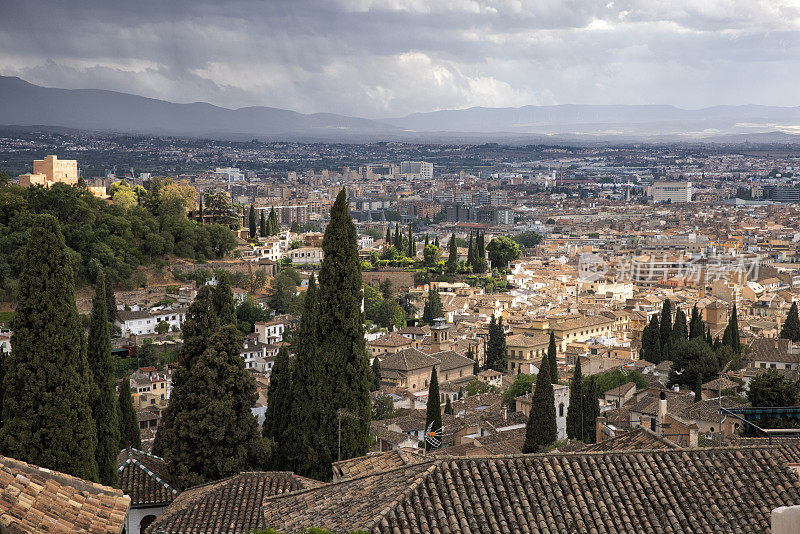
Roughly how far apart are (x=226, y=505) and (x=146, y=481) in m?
1.97

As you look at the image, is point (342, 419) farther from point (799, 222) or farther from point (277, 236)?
point (799, 222)

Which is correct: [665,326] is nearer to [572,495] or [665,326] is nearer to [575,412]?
[575,412]

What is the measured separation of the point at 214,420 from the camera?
886cm

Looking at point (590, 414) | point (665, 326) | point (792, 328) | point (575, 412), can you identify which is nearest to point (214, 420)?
point (575, 412)

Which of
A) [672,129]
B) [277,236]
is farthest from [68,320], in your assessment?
[672,129]

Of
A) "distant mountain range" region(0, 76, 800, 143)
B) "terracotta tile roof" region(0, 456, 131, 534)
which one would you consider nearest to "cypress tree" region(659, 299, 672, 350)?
"terracotta tile roof" region(0, 456, 131, 534)

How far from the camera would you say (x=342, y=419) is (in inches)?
375

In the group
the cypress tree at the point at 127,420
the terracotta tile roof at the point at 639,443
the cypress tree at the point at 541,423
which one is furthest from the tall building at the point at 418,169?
the terracotta tile roof at the point at 639,443

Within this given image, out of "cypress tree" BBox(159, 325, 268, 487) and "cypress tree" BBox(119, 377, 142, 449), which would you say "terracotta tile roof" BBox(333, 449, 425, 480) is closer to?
"cypress tree" BBox(159, 325, 268, 487)

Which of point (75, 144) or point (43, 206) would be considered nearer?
point (43, 206)

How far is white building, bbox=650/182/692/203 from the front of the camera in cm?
10175

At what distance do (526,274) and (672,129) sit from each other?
14291cm

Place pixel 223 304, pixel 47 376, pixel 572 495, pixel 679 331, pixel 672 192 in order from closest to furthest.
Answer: pixel 572 495 < pixel 47 376 < pixel 223 304 < pixel 679 331 < pixel 672 192

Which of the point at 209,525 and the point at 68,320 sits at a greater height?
the point at 68,320
